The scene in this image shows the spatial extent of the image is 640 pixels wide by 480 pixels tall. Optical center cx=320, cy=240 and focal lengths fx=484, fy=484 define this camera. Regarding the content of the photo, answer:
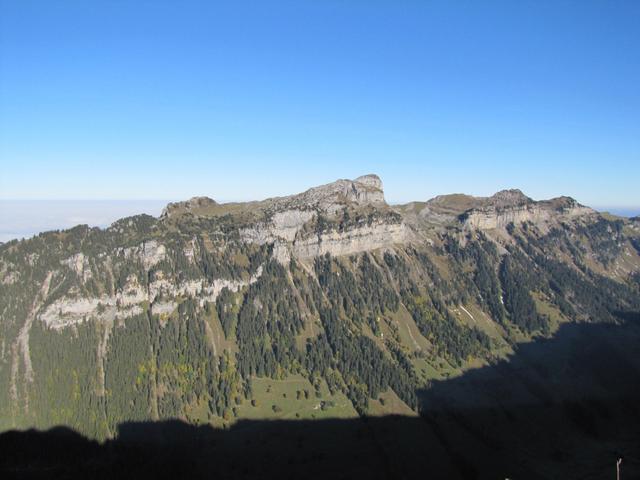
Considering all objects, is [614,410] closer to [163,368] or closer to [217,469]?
[217,469]

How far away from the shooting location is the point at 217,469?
139 meters

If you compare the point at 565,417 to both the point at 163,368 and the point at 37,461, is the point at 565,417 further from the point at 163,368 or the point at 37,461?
the point at 37,461

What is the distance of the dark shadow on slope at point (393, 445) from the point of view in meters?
131

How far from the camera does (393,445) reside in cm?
15475

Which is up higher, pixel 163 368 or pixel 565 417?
pixel 163 368

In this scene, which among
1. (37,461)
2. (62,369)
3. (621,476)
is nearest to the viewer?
(37,461)

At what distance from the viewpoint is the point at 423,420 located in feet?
567

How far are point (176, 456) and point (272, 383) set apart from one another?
5642 cm

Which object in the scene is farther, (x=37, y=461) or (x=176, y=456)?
(x=176, y=456)

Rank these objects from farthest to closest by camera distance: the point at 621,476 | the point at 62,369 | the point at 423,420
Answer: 1. the point at 62,369
2. the point at 423,420
3. the point at 621,476

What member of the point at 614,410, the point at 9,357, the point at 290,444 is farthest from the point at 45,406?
the point at 614,410

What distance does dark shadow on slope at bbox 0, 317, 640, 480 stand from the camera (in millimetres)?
131125

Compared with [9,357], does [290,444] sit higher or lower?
lower

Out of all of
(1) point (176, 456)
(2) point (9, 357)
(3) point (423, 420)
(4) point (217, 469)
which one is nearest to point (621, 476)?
(3) point (423, 420)
